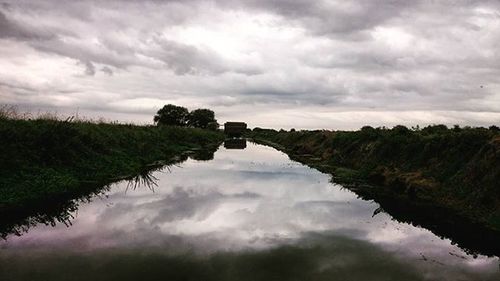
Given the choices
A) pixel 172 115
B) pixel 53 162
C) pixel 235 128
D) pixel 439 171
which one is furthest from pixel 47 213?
pixel 172 115

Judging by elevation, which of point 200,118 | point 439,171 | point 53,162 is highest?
point 200,118

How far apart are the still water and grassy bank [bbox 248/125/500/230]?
224cm

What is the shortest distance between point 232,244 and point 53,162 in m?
9.38

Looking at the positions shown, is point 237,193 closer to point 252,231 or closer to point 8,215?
point 252,231

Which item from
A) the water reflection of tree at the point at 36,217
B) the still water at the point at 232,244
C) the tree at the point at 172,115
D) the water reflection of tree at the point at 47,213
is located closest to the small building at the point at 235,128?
the tree at the point at 172,115

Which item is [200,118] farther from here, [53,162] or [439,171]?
[439,171]

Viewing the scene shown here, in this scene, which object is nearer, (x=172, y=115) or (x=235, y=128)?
(x=235, y=128)

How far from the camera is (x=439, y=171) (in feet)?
45.2

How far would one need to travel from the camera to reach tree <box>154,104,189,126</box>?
325 ft

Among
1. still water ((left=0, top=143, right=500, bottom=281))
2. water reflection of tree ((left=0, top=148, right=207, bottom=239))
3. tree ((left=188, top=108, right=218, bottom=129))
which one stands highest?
tree ((left=188, top=108, right=218, bottom=129))

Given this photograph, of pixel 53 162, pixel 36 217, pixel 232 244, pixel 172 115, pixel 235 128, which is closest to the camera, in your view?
pixel 232 244

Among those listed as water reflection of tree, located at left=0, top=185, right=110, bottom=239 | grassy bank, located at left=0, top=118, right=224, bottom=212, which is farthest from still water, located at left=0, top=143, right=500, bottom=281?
grassy bank, located at left=0, top=118, right=224, bottom=212

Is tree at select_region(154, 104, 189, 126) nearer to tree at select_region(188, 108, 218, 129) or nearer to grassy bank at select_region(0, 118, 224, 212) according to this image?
tree at select_region(188, 108, 218, 129)

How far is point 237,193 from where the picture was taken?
42.7 ft
